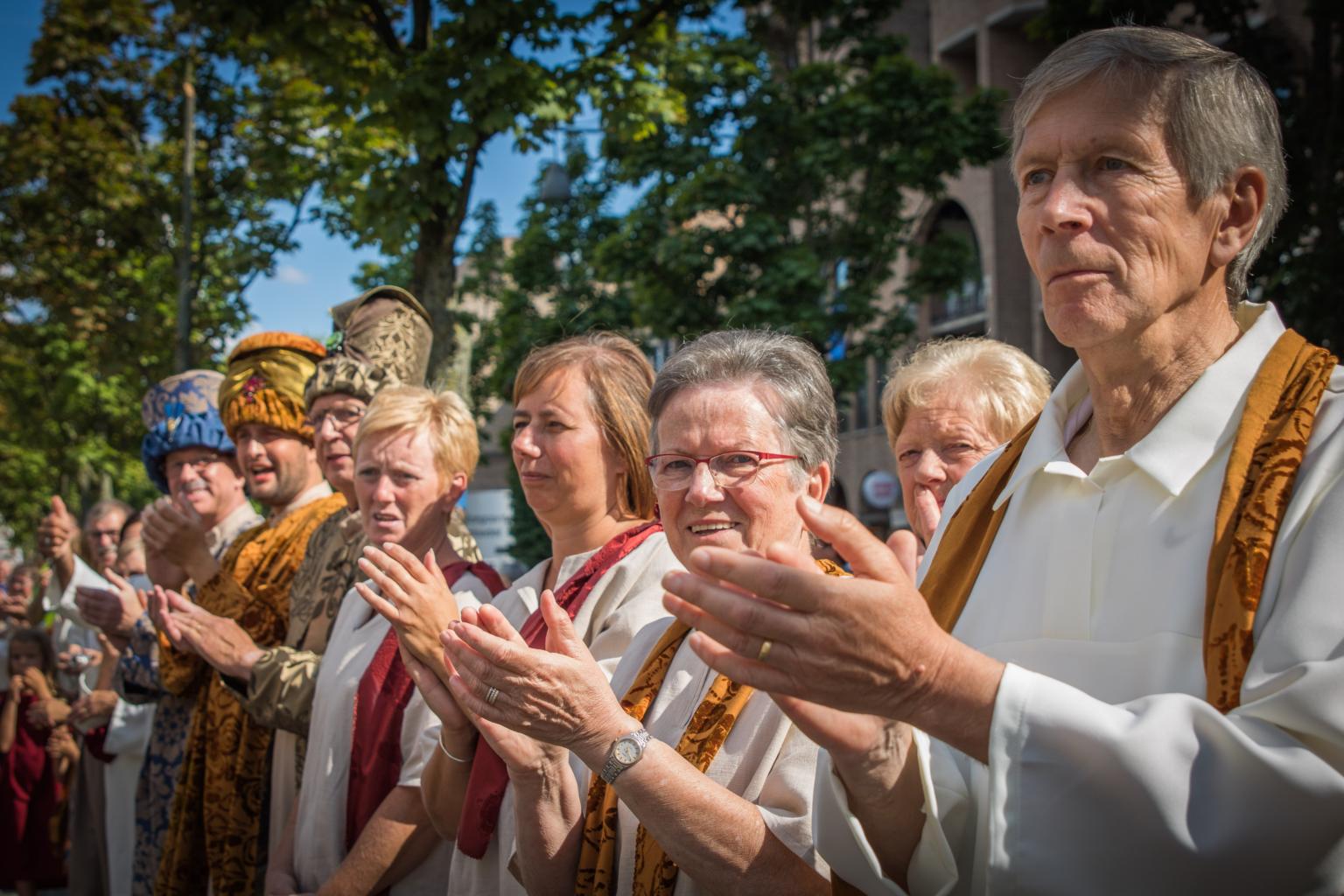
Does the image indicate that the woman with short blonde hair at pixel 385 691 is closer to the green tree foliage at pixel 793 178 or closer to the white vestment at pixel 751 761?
the white vestment at pixel 751 761

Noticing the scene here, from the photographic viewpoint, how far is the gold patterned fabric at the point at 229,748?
4047mm

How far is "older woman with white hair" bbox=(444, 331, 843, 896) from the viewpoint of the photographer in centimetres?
202

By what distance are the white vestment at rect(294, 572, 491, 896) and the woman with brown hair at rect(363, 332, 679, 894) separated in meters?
0.23

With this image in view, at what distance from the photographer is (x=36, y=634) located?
834 cm

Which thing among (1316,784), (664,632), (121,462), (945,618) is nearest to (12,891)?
(664,632)

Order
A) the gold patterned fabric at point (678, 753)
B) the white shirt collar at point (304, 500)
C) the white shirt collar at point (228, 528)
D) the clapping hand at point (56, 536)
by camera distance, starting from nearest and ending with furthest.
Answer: the gold patterned fabric at point (678, 753)
the white shirt collar at point (304, 500)
the white shirt collar at point (228, 528)
the clapping hand at point (56, 536)

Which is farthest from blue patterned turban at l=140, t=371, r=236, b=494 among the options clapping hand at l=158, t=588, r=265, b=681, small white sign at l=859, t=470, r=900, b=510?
small white sign at l=859, t=470, r=900, b=510

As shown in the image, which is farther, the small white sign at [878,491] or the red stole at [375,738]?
the small white sign at [878,491]

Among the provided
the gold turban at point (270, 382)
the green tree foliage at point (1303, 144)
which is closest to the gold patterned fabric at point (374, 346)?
the gold turban at point (270, 382)

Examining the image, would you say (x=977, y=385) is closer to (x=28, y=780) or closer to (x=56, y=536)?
(x=56, y=536)

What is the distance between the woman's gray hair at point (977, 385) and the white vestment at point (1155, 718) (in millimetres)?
1209

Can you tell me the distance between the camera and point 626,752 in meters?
2.03

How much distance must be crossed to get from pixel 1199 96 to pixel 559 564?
2072 millimetres

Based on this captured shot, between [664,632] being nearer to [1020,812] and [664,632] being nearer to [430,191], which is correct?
[1020,812]
